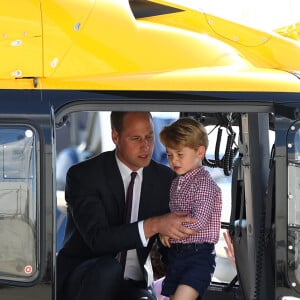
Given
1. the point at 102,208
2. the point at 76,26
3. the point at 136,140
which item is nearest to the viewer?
the point at 76,26

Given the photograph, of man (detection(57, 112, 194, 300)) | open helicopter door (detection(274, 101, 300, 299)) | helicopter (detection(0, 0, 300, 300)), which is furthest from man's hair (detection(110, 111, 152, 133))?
open helicopter door (detection(274, 101, 300, 299))

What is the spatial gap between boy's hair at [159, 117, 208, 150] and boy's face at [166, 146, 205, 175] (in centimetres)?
2

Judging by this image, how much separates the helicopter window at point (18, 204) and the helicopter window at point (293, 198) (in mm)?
975

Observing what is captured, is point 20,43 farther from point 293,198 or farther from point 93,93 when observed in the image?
point 293,198

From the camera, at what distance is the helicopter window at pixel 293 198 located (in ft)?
9.54

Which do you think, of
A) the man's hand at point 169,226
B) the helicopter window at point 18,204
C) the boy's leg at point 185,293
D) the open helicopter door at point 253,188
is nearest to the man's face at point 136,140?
the man's hand at point 169,226

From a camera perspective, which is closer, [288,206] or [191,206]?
[288,206]

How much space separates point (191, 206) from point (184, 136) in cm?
→ 32

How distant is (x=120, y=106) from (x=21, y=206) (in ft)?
1.78

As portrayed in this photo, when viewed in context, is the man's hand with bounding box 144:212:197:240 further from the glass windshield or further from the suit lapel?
the glass windshield

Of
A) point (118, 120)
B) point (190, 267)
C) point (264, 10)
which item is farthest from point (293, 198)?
point (264, 10)

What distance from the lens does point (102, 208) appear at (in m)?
3.44

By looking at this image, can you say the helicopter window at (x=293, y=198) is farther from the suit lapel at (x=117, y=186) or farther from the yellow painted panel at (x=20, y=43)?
the yellow painted panel at (x=20, y=43)

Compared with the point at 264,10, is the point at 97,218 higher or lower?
lower
